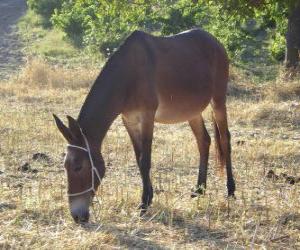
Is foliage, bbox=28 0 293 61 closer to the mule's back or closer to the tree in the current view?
the tree

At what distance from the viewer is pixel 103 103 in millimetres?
5254

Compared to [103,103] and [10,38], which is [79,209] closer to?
[103,103]

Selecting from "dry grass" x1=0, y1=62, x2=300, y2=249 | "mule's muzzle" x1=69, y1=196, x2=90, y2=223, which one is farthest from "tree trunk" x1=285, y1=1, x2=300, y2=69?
"mule's muzzle" x1=69, y1=196, x2=90, y2=223

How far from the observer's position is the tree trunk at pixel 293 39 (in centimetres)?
1379

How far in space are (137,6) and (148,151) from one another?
29.2 feet

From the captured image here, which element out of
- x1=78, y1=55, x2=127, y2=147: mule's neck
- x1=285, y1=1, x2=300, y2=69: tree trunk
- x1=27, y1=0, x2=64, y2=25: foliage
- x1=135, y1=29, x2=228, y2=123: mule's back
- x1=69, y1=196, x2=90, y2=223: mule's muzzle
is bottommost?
x1=69, y1=196, x2=90, y2=223: mule's muzzle

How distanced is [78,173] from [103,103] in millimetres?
710

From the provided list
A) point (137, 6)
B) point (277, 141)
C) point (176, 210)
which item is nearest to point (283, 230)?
point (176, 210)

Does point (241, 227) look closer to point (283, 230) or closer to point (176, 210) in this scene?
point (283, 230)

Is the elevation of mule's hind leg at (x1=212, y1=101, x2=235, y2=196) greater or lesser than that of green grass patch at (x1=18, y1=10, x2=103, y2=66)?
lesser

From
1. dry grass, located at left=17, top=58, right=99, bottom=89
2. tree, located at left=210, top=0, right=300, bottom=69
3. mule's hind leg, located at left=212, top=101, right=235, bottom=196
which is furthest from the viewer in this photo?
dry grass, located at left=17, top=58, right=99, bottom=89

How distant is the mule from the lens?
497 cm

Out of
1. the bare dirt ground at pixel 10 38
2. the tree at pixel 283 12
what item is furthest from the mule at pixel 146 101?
the bare dirt ground at pixel 10 38

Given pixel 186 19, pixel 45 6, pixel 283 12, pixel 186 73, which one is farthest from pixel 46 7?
pixel 186 73
